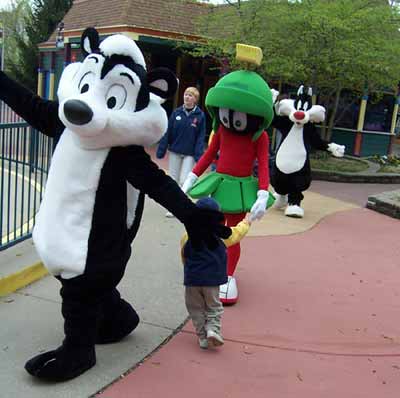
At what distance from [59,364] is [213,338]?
1.04 m

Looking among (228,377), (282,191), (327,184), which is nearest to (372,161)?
(327,184)

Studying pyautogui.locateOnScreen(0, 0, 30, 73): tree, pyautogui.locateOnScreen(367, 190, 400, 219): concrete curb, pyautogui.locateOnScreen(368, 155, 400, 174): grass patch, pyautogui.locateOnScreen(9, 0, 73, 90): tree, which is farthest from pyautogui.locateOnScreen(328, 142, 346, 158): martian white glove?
pyautogui.locateOnScreen(0, 0, 30, 73): tree

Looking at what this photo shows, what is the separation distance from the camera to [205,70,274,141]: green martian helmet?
4.40 meters

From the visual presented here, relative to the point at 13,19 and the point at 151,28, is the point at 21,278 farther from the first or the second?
the point at 13,19

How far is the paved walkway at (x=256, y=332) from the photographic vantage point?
10.9 ft

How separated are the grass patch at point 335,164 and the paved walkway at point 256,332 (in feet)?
24.0

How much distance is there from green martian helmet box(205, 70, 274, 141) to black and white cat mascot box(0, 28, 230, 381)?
1.28 meters

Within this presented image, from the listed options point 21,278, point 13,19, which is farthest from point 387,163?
point 13,19

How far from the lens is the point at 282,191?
28.5 ft

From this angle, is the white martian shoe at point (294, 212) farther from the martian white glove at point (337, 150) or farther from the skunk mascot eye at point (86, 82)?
the skunk mascot eye at point (86, 82)

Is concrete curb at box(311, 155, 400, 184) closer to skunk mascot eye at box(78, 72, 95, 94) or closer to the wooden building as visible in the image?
the wooden building

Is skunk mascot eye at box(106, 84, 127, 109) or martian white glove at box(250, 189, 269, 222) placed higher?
skunk mascot eye at box(106, 84, 127, 109)

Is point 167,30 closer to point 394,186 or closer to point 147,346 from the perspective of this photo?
point 394,186

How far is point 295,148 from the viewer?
8500mm
